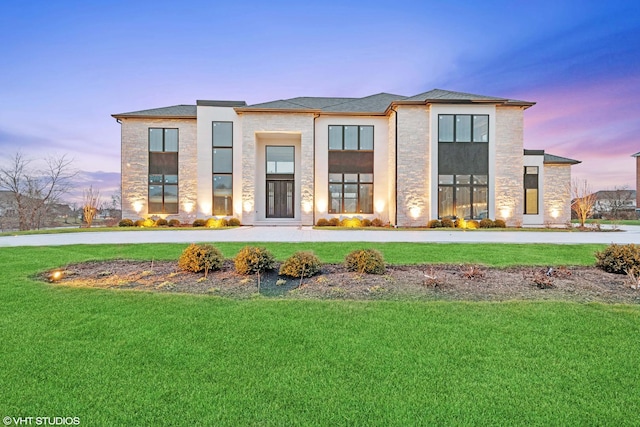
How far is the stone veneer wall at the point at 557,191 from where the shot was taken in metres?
22.0

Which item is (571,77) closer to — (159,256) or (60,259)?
(159,256)

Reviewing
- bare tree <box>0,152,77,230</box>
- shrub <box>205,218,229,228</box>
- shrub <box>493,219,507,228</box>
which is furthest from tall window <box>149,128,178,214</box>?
shrub <box>493,219,507,228</box>

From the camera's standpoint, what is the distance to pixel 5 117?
24219 mm

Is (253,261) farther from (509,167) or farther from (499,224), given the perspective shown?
(509,167)

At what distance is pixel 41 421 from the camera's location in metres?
1.97

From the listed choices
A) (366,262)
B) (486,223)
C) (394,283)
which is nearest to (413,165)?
(486,223)

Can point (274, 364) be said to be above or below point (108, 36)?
below

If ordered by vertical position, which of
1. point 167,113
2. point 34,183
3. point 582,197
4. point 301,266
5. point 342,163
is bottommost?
point 301,266

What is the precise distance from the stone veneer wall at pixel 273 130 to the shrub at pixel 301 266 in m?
14.1

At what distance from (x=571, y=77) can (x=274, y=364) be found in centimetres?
2496

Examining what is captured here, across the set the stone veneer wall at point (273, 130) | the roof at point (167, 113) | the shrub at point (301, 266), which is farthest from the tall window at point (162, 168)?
the shrub at point (301, 266)

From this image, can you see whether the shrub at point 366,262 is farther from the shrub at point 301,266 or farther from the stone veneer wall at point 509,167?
the stone veneer wall at point 509,167

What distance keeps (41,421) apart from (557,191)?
26961 millimetres

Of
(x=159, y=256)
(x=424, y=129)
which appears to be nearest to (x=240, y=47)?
(x=424, y=129)
